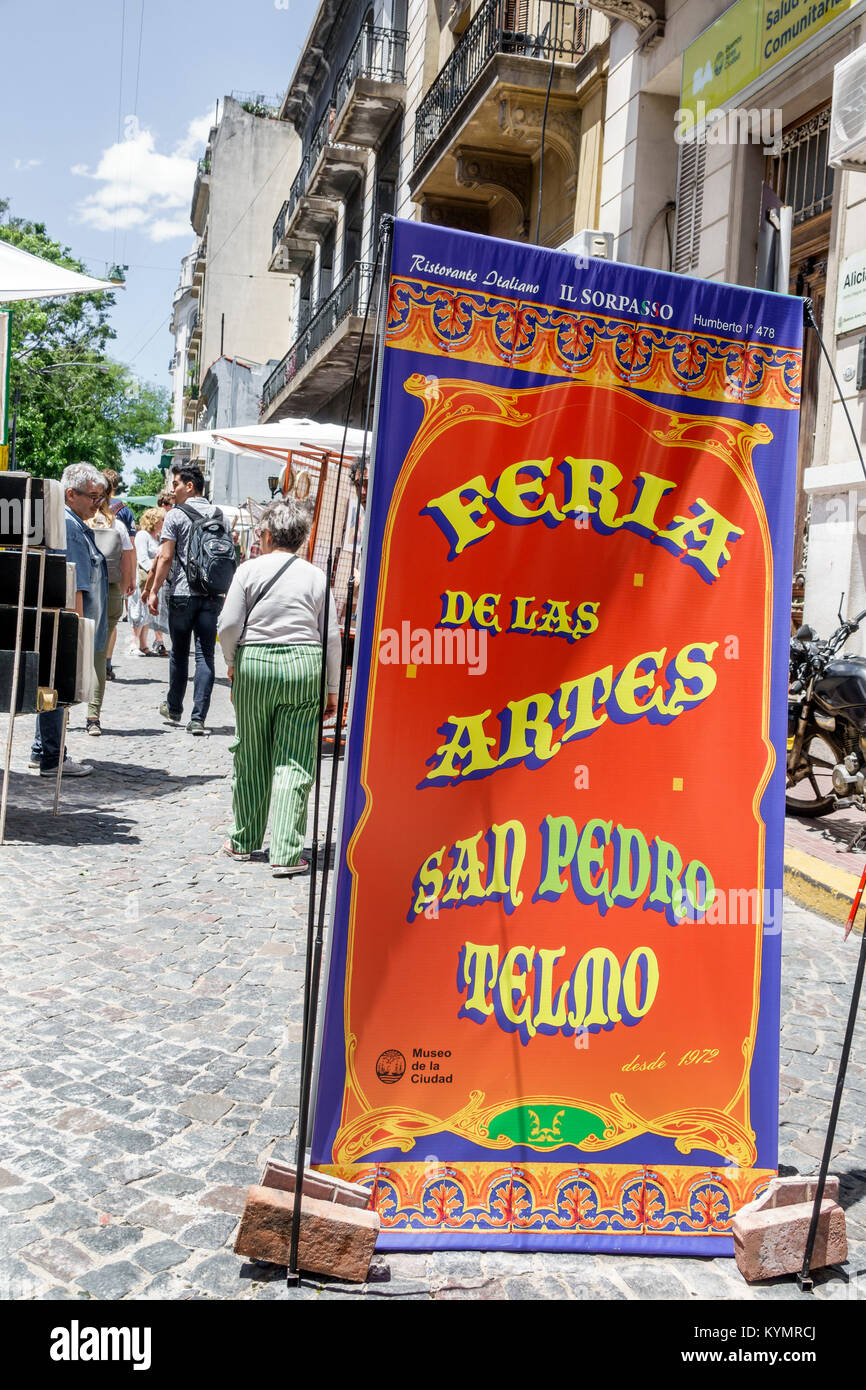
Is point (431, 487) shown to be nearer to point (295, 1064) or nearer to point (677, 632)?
point (677, 632)

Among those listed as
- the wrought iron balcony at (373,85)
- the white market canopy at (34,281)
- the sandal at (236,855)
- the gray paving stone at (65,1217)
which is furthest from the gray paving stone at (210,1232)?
the wrought iron balcony at (373,85)

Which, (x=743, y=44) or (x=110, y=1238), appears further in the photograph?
(x=743, y=44)

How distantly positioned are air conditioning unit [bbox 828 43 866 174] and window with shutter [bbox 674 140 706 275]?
3842mm

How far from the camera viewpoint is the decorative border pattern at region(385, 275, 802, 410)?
2686 mm

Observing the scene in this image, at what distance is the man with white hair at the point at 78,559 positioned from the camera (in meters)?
7.88

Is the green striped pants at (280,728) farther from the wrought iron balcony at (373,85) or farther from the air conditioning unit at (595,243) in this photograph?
the wrought iron balcony at (373,85)

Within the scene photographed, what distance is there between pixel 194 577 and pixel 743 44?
20.7 feet

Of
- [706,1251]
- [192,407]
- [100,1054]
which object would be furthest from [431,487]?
[192,407]

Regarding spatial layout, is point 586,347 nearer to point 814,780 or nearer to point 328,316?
point 814,780

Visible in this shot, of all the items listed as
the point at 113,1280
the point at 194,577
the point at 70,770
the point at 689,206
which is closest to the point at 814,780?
the point at 70,770

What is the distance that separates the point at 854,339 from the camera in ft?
27.2

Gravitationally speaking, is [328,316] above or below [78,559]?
above

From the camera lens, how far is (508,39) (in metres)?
14.3

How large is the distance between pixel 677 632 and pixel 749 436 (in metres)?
0.51
